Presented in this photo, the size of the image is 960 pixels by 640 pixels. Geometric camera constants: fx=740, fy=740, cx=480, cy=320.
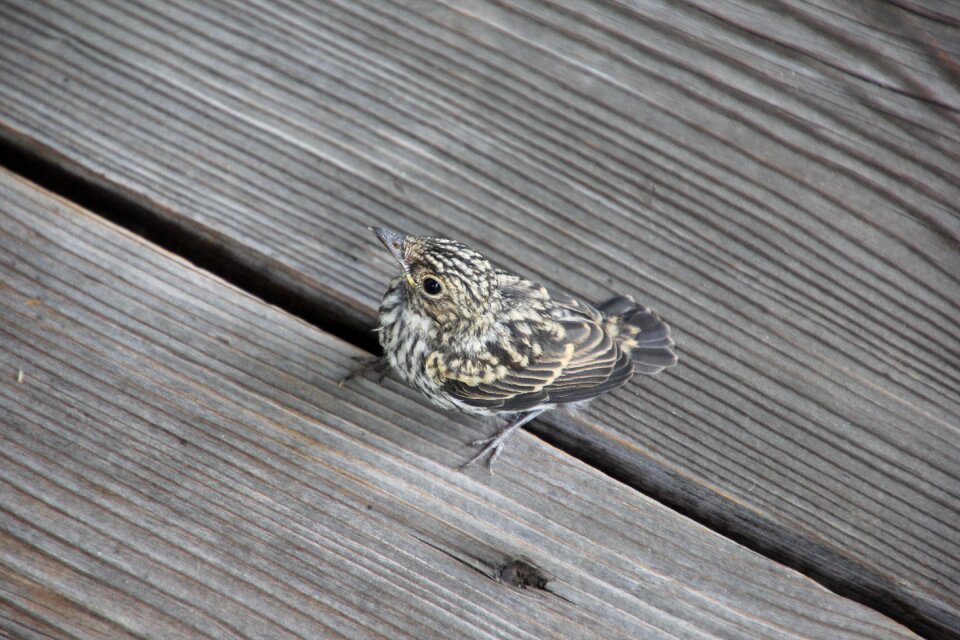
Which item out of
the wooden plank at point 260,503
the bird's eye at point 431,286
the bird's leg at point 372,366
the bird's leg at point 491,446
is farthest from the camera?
the bird's eye at point 431,286

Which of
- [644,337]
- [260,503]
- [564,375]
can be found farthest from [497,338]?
[260,503]

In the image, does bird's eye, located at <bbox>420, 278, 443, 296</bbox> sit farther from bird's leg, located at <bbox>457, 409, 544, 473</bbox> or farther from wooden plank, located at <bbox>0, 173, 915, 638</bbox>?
bird's leg, located at <bbox>457, 409, 544, 473</bbox>

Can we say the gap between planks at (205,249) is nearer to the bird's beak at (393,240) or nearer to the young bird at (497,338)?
the young bird at (497,338)

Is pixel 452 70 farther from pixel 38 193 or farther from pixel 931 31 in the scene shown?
pixel 931 31

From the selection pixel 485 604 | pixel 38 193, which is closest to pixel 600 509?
pixel 485 604

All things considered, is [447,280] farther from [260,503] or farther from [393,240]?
[260,503]

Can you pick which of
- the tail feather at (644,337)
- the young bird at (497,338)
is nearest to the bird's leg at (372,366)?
the young bird at (497,338)

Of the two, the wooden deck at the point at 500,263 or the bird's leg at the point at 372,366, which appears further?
the bird's leg at the point at 372,366
